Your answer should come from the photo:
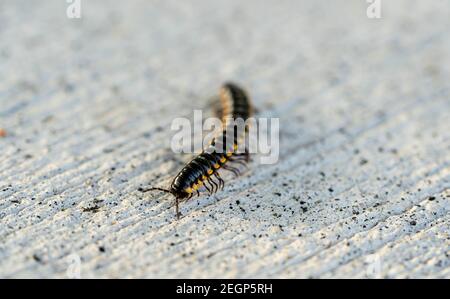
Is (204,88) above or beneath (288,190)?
above

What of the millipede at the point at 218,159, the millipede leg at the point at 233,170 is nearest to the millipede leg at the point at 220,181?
the millipede at the point at 218,159

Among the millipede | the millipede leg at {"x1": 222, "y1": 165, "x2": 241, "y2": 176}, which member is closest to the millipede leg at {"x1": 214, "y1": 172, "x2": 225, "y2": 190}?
the millipede

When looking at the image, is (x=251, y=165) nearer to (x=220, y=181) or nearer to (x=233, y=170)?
(x=233, y=170)

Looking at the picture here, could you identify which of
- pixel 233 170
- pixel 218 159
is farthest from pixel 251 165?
pixel 218 159

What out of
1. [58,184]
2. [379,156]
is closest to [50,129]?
[58,184]

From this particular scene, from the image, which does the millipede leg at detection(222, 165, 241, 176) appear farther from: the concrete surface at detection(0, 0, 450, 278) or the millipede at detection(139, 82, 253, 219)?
the concrete surface at detection(0, 0, 450, 278)
